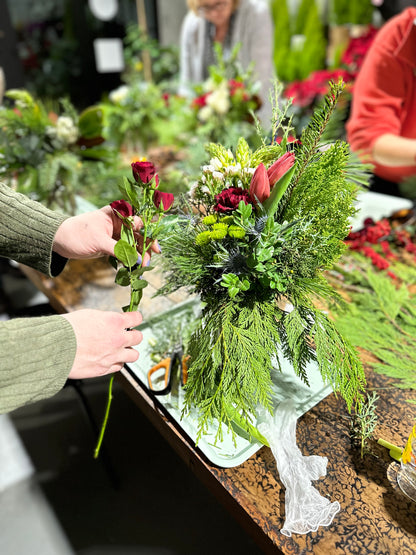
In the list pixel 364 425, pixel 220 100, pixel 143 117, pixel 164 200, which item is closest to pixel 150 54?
pixel 143 117

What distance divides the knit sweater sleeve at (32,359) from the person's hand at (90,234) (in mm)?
202

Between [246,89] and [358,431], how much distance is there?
1478 millimetres

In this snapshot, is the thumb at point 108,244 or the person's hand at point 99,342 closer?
the person's hand at point 99,342

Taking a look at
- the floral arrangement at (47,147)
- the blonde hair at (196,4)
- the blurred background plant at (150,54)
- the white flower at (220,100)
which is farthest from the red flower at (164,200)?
the blurred background plant at (150,54)

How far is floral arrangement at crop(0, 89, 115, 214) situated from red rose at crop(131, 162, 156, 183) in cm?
72

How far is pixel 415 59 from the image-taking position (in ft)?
4.22

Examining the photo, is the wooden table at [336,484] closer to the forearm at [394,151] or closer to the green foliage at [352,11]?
the forearm at [394,151]

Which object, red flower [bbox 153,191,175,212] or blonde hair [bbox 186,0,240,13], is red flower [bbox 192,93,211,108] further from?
red flower [bbox 153,191,175,212]

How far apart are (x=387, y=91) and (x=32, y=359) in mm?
1373

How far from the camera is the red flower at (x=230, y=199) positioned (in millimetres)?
625

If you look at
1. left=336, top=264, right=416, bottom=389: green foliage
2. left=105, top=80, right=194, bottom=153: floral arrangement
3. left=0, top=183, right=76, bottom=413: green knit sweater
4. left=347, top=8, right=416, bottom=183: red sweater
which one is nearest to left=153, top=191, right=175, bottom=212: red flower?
left=0, top=183, right=76, bottom=413: green knit sweater

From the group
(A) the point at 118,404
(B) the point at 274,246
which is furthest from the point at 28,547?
(B) the point at 274,246

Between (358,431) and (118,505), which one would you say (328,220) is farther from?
(118,505)

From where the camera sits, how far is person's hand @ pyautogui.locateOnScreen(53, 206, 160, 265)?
752mm
